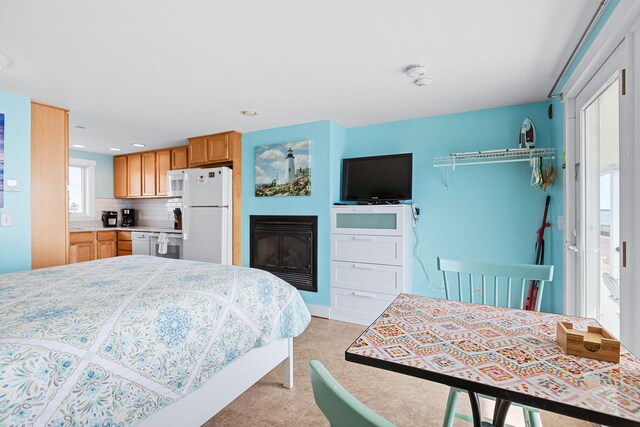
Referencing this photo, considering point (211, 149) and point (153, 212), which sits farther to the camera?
point (153, 212)

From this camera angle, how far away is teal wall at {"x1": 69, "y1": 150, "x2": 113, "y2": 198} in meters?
5.54

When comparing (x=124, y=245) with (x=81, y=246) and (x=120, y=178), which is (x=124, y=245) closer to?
(x=81, y=246)

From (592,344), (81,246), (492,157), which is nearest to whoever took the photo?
(592,344)

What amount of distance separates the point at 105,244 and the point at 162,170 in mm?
1533

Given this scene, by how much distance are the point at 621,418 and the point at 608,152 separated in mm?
1838

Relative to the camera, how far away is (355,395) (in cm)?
213

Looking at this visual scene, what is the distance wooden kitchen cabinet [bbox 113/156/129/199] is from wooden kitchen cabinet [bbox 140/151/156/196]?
0.51 m

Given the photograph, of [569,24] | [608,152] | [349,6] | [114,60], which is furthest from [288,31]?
[608,152]

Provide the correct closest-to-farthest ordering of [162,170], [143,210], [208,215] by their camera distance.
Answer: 1. [208,215]
2. [162,170]
3. [143,210]

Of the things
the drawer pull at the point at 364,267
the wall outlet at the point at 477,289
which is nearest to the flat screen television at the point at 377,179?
the drawer pull at the point at 364,267

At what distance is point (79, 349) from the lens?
1129 millimetres

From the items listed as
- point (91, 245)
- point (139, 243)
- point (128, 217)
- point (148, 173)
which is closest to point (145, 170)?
point (148, 173)

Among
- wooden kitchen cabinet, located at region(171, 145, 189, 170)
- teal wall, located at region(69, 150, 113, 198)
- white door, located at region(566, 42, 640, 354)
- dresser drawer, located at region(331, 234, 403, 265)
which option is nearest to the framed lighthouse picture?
dresser drawer, located at region(331, 234, 403, 265)

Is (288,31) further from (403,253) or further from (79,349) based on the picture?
(403,253)
